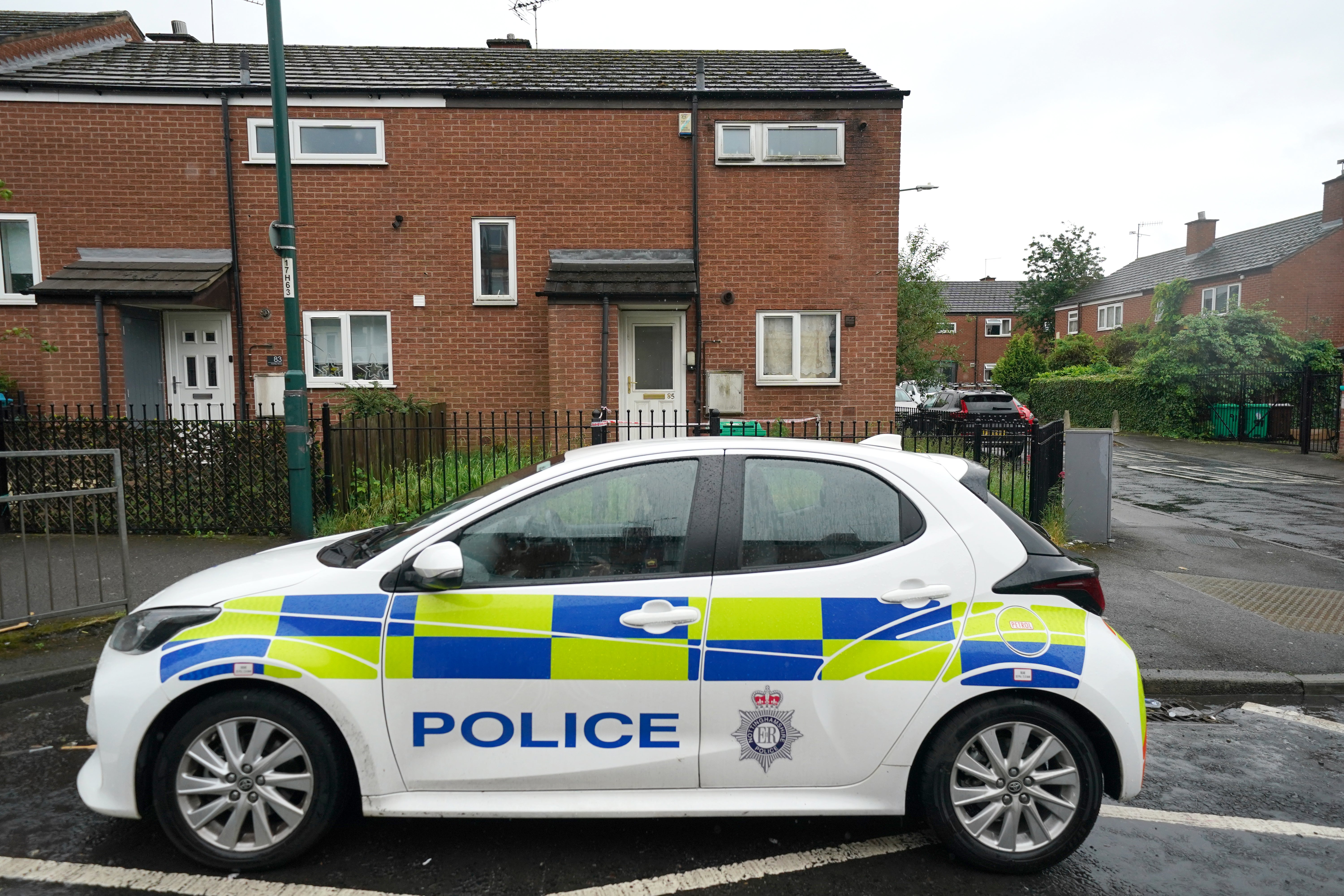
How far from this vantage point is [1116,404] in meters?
27.2

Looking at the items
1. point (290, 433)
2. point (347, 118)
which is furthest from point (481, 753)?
point (347, 118)

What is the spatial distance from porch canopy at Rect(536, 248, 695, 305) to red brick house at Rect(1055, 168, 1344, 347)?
2173 centimetres

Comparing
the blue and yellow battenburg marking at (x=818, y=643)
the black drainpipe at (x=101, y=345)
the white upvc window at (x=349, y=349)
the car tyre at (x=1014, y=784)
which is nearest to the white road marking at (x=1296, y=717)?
the car tyre at (x=1014, y=784)

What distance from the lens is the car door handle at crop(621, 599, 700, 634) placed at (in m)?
3.07

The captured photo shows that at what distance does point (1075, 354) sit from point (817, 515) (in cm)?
3796

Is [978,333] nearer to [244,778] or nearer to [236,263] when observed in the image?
[236,263]

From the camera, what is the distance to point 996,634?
3102 millimetres

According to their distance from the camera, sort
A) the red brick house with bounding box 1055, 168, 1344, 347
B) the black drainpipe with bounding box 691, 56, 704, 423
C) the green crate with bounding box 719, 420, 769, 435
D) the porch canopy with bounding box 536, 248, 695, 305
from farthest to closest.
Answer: the red brick house with bounding box 1055, 168, 1344, 347
the black drainpipe with bounding box 691, 56, 704, 423
the porch canopy with bounding box 536, 248, 695, 305
the green crate with bounding box 719, 420, 769, 435

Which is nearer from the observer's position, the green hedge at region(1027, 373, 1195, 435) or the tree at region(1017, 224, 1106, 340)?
the green hedge at region(1027, 373, 1195, 435)

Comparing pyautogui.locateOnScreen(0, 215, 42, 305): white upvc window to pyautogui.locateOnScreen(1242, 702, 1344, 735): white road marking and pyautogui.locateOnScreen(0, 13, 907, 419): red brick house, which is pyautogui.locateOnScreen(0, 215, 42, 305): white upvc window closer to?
pyautogui.locateOnScreen(0, 13, 907, 419): red brick house

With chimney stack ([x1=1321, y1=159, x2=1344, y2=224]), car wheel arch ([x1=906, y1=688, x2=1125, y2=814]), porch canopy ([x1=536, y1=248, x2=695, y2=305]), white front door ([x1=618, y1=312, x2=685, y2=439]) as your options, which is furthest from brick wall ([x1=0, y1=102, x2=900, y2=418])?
chimney stack ([x1=1321, y1=159, x2=1344, y2=224])

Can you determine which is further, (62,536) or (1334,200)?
(1334,200)

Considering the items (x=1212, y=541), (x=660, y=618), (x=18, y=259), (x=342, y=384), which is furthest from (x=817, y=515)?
(x=18, y=259)

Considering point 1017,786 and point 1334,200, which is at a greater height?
point 1334,200
